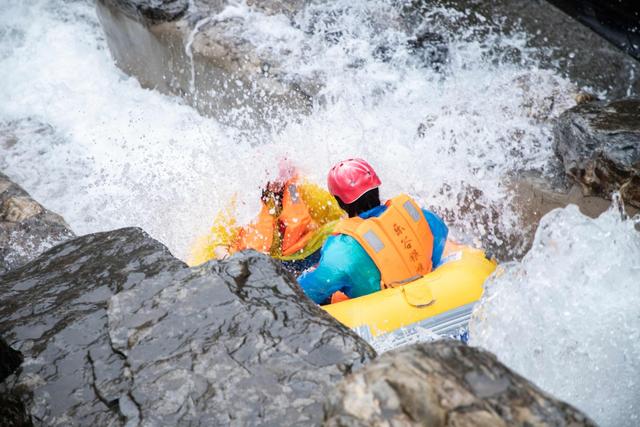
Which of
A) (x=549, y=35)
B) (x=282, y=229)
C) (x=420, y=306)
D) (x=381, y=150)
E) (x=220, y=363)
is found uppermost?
(x=549, y=35)

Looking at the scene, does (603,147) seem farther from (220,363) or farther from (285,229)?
(220,363)

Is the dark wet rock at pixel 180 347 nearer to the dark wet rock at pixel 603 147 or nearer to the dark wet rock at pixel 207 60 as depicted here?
the dark wet rock at pixel 603 147

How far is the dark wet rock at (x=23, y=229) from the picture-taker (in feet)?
10.9

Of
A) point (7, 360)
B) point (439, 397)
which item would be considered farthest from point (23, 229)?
point (439, 397)

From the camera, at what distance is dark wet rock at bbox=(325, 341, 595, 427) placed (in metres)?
1.13

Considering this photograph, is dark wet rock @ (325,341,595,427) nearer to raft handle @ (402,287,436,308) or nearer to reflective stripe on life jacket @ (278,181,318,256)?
raft handle @ (402,287,436,308)

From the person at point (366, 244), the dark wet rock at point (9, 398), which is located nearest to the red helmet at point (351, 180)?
the person at point (366, 244)

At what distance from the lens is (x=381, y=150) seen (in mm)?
4770

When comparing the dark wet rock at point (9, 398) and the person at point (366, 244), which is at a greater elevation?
the dark wet rock at point (9, 398)

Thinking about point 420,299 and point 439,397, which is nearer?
Result: point 439,397

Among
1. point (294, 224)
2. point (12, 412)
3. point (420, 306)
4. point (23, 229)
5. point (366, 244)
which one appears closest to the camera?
point (12, 412)

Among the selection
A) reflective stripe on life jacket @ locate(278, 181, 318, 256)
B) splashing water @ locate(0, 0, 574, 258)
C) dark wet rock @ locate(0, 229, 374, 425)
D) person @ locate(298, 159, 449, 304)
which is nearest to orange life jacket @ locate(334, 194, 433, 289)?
person @ locate(298, 159, 449, 304)

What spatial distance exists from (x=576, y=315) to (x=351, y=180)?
4.89 feet

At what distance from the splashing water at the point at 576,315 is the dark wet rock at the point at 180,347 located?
74 cm
